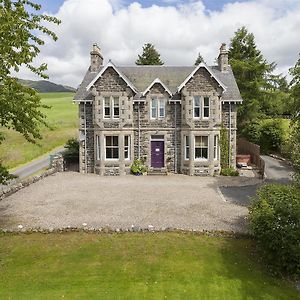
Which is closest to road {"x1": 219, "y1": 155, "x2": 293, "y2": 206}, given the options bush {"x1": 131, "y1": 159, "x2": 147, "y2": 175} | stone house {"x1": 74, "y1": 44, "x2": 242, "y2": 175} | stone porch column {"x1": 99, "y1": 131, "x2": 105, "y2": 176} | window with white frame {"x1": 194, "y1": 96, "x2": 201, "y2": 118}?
stone house {"x1": 74, "y1": 44, "x2": 242, "y2": 175}

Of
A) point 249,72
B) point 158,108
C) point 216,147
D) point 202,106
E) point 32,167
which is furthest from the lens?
point 249,72

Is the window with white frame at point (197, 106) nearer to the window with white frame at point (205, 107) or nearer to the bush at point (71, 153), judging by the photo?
the window with white frame at point (205, 107)

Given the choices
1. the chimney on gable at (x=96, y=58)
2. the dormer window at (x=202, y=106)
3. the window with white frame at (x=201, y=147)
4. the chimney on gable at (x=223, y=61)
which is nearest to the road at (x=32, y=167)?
the chimney on gable at (x=96, y=58)

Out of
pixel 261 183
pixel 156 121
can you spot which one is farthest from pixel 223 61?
pixel 261 183

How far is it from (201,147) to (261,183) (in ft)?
20.6

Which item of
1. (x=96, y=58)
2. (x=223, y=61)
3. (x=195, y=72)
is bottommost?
(x=195, y=72)

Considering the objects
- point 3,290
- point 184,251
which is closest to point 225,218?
point 184,251

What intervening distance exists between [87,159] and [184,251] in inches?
736

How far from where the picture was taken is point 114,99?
93.7 feet

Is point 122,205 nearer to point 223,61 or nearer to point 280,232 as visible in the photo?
point 280,232

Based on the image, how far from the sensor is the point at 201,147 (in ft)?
94.8

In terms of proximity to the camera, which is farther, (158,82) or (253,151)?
(253,151)

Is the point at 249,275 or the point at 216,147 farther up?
the point at 216,147

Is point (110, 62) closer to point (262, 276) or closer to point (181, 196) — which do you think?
point (181, 196)
